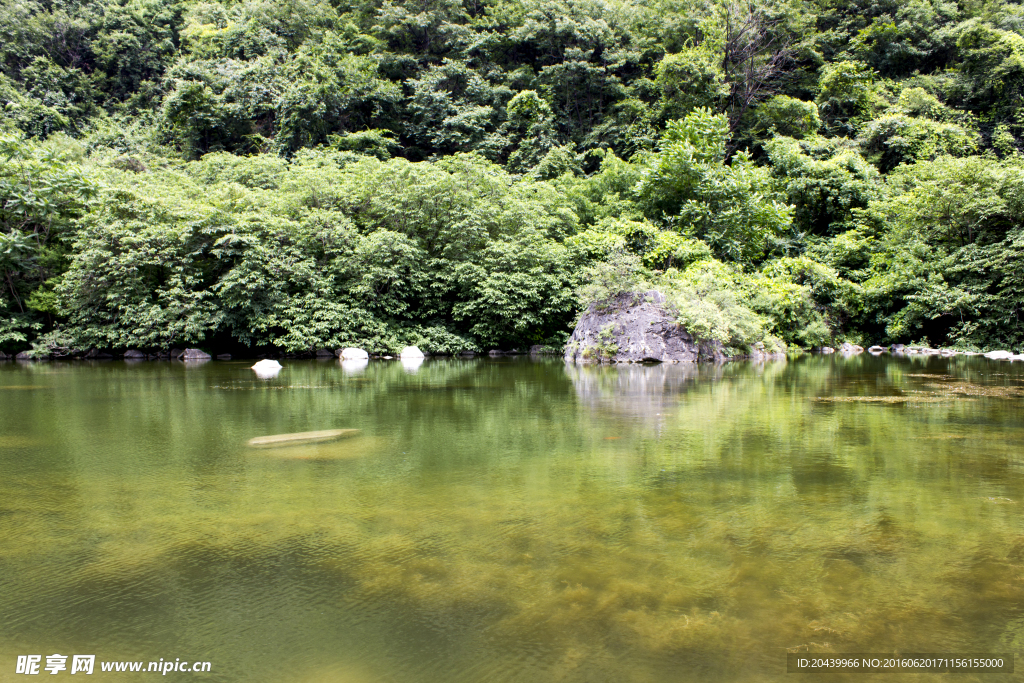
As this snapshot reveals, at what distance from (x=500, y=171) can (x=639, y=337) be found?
10453mm

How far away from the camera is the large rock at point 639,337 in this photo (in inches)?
620

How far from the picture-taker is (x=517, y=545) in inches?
108

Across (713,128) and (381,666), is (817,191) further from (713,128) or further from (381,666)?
(381,666)

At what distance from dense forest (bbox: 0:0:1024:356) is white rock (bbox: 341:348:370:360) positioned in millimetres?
863

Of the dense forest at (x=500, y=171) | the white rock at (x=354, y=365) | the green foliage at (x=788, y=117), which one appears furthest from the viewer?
the green foliage at (x=788, y=117)

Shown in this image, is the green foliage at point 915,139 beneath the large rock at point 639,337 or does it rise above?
above

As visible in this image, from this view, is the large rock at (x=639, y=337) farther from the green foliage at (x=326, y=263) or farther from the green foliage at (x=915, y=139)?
the green foliage at (x=915, y=139)

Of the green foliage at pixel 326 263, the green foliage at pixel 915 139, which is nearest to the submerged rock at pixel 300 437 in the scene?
the green foliage at pixel 326 263

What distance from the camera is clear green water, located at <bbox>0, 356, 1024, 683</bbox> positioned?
1.93m

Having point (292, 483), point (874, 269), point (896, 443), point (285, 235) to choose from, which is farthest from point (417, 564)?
point (874, 269)

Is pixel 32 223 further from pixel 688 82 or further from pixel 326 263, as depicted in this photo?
pixel 688 82

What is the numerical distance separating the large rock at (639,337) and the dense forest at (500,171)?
2.01ft

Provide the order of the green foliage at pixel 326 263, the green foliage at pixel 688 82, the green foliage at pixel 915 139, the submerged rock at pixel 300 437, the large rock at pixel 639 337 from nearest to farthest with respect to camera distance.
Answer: the submerged rock at pixel 300 437, the large rock at pixel 639 337, the green foliage at pixel 326 263, the green foliage at pixel 915 139, the green foliage at pixel 688 82

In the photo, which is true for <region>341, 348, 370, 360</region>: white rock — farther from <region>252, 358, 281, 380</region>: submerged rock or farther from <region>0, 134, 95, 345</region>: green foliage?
<region>0, 134, 95, 345</region>: green foliage
